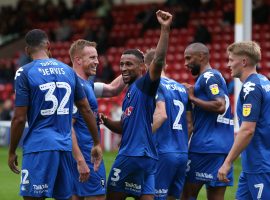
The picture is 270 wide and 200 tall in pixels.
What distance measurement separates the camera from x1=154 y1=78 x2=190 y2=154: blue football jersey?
869 centimetres

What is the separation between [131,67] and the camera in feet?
27.3

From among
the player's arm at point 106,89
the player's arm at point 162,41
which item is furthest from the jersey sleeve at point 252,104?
the player's arm at point 106,89

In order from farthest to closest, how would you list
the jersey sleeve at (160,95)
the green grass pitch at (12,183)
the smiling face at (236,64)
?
the green grass pitch at (12,183), the jersey sleeve at (160,95), the smiling face at (236,64)

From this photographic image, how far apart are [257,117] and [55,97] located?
74.6 inches

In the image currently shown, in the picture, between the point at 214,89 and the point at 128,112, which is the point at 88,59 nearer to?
the point at 128,112

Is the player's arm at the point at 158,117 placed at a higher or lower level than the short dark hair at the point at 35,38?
lower

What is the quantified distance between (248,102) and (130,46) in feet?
61.3

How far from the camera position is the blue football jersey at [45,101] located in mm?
7535

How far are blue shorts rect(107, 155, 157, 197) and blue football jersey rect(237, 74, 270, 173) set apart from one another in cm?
105

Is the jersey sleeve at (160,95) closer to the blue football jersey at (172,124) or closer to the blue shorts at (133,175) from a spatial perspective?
the blue football jersey at (172,124)

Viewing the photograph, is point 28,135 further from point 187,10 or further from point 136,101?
point 187,10

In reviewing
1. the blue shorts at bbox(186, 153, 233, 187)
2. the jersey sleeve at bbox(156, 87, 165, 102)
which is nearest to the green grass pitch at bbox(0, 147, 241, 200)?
the blue shorts at bbox(186, 153, 233, 187)

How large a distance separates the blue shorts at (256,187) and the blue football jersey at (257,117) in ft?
0.19

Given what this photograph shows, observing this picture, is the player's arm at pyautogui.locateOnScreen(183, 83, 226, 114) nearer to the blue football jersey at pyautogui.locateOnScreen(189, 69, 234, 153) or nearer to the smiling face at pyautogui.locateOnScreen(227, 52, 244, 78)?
the blue football jersey at pyautogui.locateOnScreen(189, 69, 234, 153)
